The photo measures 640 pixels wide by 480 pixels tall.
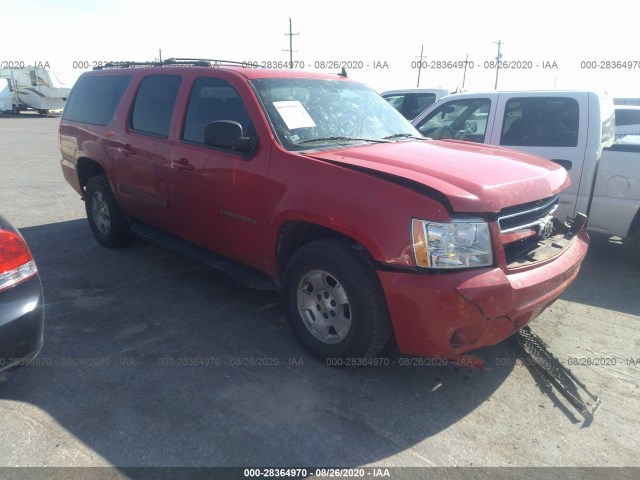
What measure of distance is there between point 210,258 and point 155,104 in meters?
1.64

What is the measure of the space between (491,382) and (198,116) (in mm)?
3084

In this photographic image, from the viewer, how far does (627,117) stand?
9.23 m

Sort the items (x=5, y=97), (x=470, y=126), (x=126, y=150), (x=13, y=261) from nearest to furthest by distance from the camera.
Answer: (x=13, y=261) → (x=126, y=150) → (x=470, y=126) → (x=5, y=97)

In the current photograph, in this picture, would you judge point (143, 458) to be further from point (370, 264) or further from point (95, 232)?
point (95, 232)

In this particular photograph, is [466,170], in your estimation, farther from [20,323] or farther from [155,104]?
[155,104]

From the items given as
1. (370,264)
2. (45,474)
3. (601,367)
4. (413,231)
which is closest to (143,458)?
(45,474)

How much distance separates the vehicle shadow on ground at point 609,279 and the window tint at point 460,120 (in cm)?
194

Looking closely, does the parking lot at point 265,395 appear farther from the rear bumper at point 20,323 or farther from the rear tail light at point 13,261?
the rear tail light at point 13,261

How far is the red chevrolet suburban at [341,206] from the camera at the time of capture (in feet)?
8.86

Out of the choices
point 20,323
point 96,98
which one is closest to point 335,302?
Answer: point 20,323

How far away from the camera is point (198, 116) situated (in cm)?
417

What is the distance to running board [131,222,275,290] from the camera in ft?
12.2

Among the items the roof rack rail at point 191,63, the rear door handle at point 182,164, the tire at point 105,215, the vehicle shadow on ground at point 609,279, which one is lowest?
the vehicle shadow on ground at point 609,279

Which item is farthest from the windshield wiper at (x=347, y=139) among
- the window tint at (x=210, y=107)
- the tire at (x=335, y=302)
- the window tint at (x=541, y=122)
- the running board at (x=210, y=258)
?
the window tint at (x=541, y=122)
